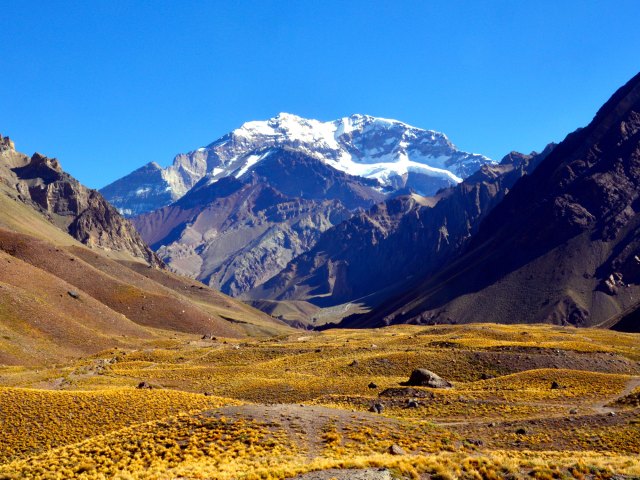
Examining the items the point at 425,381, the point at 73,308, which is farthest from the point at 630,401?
the point at 73,308

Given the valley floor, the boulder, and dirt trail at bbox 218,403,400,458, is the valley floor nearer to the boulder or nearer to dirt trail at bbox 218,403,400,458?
dirt trail at bbox 218,403,400,458

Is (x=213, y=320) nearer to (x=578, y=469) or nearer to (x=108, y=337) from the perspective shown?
(x=108, y=337)

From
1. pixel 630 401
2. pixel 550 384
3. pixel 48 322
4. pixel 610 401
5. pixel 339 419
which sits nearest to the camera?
pixel 339 419

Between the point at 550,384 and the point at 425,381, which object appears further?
the point at 425,381

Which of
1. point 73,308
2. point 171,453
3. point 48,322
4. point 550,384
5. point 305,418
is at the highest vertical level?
point 550,384

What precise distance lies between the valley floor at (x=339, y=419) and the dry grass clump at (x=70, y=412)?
0.49 ft

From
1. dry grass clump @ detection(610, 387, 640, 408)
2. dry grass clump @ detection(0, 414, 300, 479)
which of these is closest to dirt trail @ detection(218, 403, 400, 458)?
dry grass clump @ detection(0, 414, 300, 479)

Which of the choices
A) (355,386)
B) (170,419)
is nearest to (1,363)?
(355,386)

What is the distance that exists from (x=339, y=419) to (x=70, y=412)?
22514 millimetres

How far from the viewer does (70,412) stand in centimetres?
4491

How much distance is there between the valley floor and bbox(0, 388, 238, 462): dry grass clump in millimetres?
149

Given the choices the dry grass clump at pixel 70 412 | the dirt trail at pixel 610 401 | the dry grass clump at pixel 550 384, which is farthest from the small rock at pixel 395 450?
the dry grass clump at pixel 550 384

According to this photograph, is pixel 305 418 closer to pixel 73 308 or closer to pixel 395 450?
pixel 395 450

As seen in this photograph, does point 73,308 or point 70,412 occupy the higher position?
point 73,308
